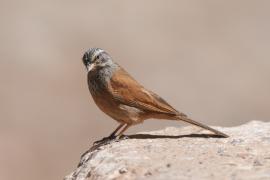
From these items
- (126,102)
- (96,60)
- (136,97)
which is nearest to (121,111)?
(126,102)

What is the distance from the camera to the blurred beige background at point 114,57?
21.6 meters

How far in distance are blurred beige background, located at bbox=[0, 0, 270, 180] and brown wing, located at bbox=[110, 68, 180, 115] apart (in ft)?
28.9

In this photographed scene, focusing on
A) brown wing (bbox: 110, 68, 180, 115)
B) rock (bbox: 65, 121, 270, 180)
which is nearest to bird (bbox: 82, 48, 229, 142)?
brown wing (bbox: 110, 68, 180, 115)

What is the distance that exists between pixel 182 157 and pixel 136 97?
5.56ft

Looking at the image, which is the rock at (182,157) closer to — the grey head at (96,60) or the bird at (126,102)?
the bird at (126,102)

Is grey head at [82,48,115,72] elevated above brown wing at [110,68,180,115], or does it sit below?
above

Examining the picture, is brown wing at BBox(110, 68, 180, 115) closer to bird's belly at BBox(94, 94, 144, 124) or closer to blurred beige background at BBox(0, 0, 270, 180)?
bird's belly at BBox(94, 94, 144, 124)

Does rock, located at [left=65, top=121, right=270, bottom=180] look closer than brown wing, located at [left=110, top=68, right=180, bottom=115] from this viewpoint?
Yes

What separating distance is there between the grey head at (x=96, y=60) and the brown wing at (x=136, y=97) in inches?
8.8

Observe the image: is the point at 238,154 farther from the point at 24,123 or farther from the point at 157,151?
the point at 24,123

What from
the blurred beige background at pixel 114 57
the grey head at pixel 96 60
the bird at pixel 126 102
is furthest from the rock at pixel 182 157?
the blurred beige background at pixel 114 57

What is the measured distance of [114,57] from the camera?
25.8m

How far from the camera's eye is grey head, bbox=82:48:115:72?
1113 centimetres

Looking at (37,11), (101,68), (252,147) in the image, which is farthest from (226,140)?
(37,11)
